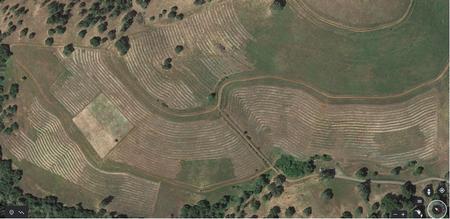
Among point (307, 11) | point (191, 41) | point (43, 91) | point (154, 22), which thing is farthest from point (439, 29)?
point (43, 91)

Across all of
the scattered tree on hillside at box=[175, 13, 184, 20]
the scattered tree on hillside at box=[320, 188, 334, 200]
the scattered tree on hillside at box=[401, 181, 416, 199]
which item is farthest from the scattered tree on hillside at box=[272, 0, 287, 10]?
the scattered tree on hillside at box=[401, 181, 416, 199]

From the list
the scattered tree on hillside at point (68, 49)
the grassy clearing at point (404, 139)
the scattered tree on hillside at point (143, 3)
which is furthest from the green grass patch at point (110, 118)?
the grassy clearing at point (404, 139)

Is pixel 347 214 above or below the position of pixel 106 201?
above

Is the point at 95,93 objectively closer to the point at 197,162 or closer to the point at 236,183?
the point at 197,162

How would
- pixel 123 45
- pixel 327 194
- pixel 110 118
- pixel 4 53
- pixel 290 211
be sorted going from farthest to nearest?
pixel 4 53 < pixel 110 118 < pixel 123 45 < pixel 290 211 < pixel 327 194

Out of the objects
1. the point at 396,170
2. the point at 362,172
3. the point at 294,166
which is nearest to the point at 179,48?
the point at 294,166

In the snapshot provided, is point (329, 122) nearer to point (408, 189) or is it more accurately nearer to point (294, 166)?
point (294, 166)

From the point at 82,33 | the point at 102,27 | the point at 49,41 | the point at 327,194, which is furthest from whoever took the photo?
the point at 49,41
